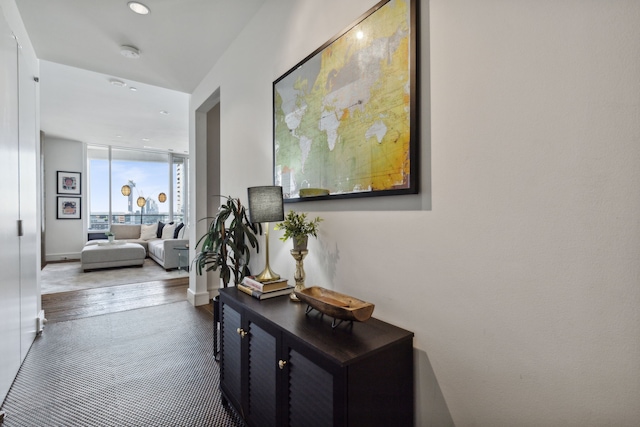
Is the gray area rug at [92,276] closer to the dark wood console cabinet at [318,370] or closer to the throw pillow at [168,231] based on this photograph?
the throw pillow at [168,231]

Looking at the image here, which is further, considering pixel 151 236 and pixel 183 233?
pixel 151 236

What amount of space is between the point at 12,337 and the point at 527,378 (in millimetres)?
2998

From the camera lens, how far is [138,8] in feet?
7.72

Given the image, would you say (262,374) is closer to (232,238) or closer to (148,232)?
(232,238)

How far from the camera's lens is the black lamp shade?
5.59ft

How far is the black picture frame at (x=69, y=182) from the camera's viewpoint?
734 centimetres

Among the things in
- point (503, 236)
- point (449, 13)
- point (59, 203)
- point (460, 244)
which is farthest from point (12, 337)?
point (59, 203)

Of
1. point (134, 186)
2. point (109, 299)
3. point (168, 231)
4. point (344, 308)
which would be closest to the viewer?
point (344, 308)

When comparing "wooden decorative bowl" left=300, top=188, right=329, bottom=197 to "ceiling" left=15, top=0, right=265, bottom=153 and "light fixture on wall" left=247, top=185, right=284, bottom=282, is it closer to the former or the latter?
"light fixture on wall" left=247, top=185, right=284, bottom=282

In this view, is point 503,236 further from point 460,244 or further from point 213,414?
point 213,414

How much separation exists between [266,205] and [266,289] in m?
0.47

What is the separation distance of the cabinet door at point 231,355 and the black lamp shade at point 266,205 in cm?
53

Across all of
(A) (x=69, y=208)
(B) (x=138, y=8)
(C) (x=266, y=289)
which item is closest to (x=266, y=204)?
(C) (x=266, y=289)

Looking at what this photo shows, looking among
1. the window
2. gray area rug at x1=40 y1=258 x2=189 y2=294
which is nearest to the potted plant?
gray area rug at x1=40 y1=258 x2=189 y2=294
